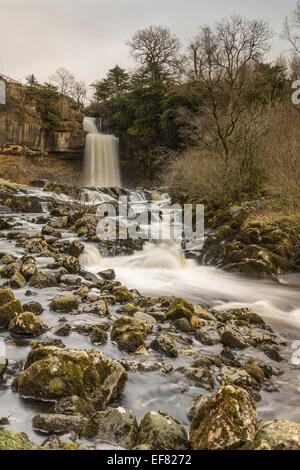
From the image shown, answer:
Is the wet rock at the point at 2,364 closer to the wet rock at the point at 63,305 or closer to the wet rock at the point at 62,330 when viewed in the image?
the wet rock at the point at 62,330

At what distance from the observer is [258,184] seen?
49.6 ft

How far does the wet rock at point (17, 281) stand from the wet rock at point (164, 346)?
351 cm

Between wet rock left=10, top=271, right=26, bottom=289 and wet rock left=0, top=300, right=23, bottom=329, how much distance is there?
1909 millimetres

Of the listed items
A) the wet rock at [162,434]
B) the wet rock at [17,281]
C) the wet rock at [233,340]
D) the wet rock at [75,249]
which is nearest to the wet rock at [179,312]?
the wet rock at [233,340]

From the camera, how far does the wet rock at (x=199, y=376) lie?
11.8 feet

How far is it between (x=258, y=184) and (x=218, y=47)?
930 centimetres

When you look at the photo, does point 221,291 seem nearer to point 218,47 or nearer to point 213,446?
point 213,446

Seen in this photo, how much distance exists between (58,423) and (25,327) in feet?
6.36

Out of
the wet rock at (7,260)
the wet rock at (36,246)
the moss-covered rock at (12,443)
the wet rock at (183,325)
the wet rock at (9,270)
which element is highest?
the wet rock at (36,246)

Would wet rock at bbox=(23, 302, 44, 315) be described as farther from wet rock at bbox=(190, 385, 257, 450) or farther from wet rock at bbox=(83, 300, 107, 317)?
wet rock at bbox=(190, 385, 257, 450)

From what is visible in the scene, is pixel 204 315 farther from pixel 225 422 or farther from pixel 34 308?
pixel 225 422

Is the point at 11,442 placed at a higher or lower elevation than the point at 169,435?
higher

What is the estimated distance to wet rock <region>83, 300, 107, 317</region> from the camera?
5.41 m
